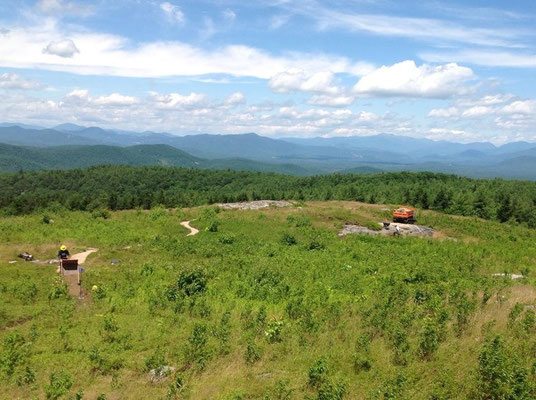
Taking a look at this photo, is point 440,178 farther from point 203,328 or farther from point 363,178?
point 203,328

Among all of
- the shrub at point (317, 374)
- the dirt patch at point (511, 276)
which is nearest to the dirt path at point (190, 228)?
the dirt patch at point (511, 276)

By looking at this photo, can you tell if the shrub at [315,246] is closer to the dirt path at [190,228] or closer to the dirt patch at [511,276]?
the dirt patch at [511,276]

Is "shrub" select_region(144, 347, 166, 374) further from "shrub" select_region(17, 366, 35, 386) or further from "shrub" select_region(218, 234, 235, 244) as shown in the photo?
"shrub" select_region(218, 234, 235, 244)

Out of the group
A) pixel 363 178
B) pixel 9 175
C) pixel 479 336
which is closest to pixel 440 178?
pixel 363 178

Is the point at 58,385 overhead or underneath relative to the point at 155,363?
underneath

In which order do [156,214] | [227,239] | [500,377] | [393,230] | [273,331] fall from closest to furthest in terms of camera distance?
1. [500,377]
2. [273,331]
3. [227,239]
4. [393,230]
5. [156,214]

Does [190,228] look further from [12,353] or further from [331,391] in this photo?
[331,391]

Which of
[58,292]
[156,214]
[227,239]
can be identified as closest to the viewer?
[58,292]

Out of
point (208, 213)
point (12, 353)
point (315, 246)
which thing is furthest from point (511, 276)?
point (208, 213)
